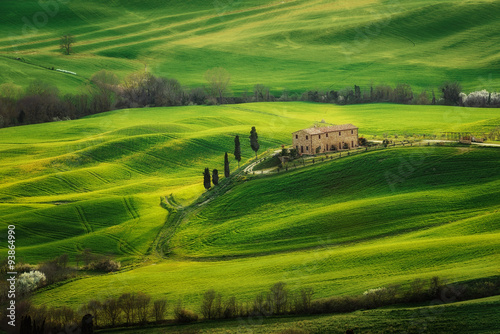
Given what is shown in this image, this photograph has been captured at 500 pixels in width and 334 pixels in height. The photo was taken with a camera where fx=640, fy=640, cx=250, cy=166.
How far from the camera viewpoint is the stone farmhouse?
10000 cm

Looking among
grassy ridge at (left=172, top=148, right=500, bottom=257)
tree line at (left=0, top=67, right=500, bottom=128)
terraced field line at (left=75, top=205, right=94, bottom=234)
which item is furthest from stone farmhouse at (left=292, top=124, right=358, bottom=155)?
tree line at (left=0, top=67, right=500, bottom=128)

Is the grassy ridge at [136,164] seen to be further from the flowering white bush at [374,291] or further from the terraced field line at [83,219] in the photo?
the flowering white bush at [374,291]

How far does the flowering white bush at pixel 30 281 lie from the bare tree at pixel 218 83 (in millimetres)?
119690

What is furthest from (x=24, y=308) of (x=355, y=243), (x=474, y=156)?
(x=474, y=156)

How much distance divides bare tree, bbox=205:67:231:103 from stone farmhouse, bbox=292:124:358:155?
82.8m

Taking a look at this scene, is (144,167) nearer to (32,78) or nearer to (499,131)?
(499,131)

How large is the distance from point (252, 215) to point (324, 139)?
22123 millimetres

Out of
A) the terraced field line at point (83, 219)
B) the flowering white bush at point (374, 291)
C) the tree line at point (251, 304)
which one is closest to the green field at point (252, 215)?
the terraced field line at point (83, 219)

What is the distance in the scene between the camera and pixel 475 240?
58.9 meters

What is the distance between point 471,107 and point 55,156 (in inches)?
3827

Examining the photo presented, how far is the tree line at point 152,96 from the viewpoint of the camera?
159250mm

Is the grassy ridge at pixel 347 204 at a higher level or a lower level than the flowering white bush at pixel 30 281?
higher

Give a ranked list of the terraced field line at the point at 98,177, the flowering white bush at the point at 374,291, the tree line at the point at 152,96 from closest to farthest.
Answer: the flowering white bush at the point at 374,291 → the terraced field line at the point at 98,177 → the tree line at the point at 152,96

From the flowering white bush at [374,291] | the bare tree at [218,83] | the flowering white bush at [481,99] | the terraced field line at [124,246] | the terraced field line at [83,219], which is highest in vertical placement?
the bare tree at [218,83]
